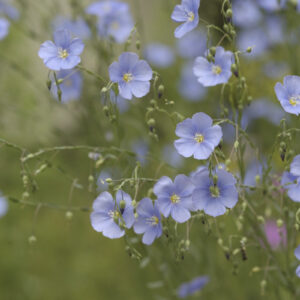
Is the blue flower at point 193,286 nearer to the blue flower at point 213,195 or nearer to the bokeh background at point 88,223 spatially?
the bokeh background at point 88,223

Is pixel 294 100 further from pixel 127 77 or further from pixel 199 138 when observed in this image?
pixel 127 77

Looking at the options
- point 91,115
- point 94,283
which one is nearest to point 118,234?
point 91,115

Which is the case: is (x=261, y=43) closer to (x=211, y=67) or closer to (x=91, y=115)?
(x=91, y=115)

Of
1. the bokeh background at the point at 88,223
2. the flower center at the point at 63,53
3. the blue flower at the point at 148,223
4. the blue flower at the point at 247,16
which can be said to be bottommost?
the bokeh background at the point at 88,223

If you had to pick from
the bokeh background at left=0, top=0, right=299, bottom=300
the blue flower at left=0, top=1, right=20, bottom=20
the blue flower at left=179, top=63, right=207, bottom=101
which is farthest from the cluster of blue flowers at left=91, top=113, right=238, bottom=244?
the blue flower at left=179, top=63, right=207, bottom=101

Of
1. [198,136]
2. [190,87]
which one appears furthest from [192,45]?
[198,136]

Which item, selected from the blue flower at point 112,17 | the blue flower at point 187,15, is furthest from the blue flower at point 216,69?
the blue flower at point 112,17

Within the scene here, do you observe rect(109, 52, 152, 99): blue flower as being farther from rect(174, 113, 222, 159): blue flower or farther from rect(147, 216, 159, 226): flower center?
rect(147, 216, 159, 226): flower center
